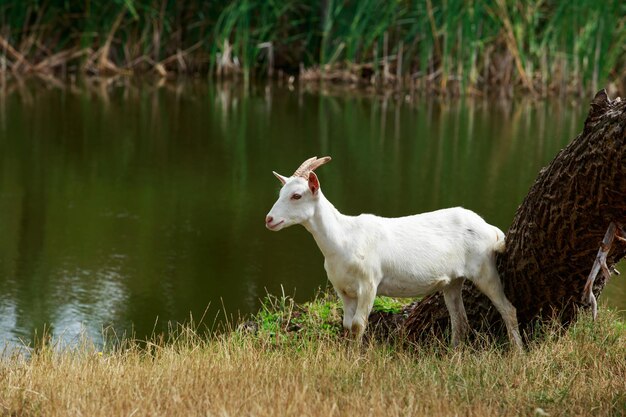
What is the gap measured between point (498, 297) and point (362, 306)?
2.69 feet

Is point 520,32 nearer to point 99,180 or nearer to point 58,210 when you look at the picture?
point 99,180

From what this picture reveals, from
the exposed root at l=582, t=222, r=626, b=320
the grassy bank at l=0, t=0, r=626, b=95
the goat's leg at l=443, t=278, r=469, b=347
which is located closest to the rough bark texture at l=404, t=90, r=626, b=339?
the exposed root at l=582, t=222, r=626, b=320

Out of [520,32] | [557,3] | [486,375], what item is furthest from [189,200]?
[557,3]

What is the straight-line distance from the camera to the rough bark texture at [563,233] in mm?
5320

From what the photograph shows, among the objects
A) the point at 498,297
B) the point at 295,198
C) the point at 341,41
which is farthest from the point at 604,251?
the point at 341,41

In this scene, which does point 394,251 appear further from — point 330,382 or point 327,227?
point 330,382

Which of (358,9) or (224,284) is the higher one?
(358,9)

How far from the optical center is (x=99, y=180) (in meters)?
13.1

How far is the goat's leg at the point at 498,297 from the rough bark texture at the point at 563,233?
9cm

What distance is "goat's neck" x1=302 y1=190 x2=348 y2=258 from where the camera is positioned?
223 inches

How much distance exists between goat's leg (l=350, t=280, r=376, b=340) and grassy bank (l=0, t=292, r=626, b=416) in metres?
0.11

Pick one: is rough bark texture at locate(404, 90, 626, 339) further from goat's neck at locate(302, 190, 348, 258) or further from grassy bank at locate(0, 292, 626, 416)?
goat's neck at locate(302, 190, 348, 258)

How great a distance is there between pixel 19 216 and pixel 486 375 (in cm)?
732

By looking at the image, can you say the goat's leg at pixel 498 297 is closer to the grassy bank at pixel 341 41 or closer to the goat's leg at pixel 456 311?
the goat's leg at pixel 456 311
